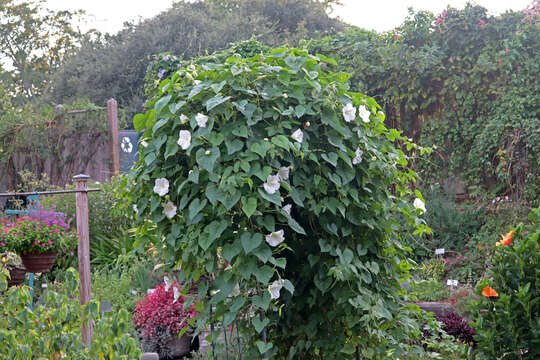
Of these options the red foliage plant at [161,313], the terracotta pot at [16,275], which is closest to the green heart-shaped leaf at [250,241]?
the red foliage plant at [161,313]

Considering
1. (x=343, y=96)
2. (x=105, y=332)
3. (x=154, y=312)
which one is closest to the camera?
(x=105, y=332)

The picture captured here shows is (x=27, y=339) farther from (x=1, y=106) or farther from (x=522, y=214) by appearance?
(x=1, y=106)

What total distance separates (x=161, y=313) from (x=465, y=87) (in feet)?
12.3

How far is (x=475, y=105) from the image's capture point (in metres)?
5.45

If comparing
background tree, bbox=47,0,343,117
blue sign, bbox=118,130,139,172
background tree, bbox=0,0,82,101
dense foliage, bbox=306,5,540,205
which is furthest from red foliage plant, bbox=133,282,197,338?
background tree, bbox=0,0,82,101

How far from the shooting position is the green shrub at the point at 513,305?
5.84 ft

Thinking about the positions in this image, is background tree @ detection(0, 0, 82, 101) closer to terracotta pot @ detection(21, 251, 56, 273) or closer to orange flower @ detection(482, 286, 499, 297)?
terracotta pot @ detection(21, 251, 56, 273)

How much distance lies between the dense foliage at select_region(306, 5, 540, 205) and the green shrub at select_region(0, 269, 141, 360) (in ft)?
14.5

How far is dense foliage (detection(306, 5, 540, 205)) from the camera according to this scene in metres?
5.07

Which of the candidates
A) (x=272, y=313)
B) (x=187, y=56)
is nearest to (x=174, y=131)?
(x=272, y=313)

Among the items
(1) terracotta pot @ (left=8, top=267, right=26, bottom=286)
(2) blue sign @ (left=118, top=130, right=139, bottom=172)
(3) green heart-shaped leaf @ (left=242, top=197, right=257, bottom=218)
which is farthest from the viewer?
(2) blue sign @ (left=118, top=130, right=139, bottom=172)

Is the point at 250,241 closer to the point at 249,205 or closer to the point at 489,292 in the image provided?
the point at 249,205

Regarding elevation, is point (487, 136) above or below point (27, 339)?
above

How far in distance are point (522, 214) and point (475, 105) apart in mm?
1219
